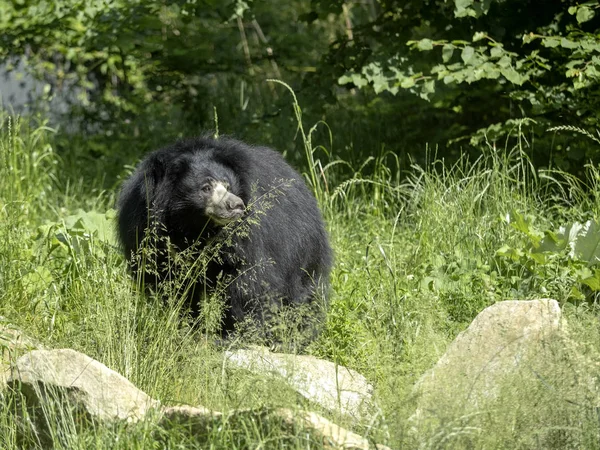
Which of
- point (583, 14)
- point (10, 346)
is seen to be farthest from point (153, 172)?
point (583, 14)

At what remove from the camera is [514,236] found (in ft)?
17.5

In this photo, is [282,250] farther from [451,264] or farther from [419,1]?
[419,1]

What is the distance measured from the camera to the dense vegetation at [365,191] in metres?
3.57

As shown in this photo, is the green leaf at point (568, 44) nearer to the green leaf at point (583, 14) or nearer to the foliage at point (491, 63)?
the foliage at point (491, 63)

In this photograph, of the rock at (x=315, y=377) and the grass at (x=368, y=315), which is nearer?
the grass at (x=368, y=315)

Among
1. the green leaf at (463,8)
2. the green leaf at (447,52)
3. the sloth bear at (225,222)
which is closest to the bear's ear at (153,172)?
the sloth bear at (225,222)

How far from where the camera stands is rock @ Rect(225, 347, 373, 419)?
3.70 metres

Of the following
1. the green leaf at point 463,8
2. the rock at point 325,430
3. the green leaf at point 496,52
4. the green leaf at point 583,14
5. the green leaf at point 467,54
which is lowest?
the green leaf at point 496,52

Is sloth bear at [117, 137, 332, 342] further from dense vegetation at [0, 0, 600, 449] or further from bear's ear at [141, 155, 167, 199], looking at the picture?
dense vegetation at [0, 0, 600, 449]

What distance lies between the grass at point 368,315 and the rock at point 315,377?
0.07m

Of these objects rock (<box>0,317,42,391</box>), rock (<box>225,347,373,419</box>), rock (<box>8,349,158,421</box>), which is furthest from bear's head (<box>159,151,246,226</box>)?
rock (<box>8,349,158,421</box>)

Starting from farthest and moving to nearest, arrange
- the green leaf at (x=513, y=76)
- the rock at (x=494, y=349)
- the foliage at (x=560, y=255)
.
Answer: the green leaf at (x=513, y=76) → the foliage at (x=560, y=255) → the rock at (x=494, y=349)

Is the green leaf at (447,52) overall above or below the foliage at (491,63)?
above

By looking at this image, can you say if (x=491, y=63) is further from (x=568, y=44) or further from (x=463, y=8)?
(x=568, y=44)
